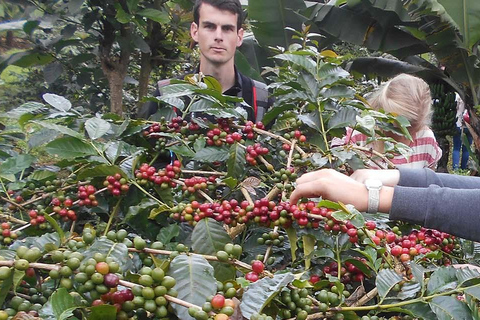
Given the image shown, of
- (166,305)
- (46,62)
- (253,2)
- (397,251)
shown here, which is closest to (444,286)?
(397,251)

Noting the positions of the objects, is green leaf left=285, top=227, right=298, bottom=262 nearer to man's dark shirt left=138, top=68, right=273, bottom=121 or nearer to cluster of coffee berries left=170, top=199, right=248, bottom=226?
cluster of coffee berries left=170, top=199, right=248, bottom=226

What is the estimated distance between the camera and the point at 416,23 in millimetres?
4309

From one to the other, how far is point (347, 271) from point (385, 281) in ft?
0.37

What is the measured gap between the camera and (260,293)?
561mm

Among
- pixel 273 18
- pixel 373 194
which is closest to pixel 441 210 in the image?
pixel 373 194

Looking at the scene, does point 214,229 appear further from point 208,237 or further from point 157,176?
point 157,176

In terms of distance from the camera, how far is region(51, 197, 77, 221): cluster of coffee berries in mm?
906

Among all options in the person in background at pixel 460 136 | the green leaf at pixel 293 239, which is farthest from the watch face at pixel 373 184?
the person in background at pixel 460 136

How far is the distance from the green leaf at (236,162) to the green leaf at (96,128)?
0.30 metres

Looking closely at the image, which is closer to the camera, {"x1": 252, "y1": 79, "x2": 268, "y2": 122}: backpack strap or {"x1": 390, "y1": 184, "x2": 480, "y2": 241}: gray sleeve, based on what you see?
{"x1": 390, "y1": 184, "x2": 480, "y2": 241}: gray sleeve

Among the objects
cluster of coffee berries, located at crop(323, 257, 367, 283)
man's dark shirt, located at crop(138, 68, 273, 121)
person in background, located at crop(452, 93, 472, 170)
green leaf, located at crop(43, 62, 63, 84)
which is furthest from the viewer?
person in background, located at crop(452, 93, 472, 170)

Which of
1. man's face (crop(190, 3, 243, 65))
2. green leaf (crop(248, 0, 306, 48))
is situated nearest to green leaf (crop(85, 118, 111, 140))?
man's face (crop(190, 3, 243, 65))

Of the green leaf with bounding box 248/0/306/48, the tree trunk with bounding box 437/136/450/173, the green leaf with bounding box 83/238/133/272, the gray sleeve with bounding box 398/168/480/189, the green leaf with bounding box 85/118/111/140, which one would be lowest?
the tree trunk with bounding box 437/136/450/173

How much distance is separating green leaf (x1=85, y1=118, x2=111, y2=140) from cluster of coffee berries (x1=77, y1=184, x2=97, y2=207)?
115 millimetres
